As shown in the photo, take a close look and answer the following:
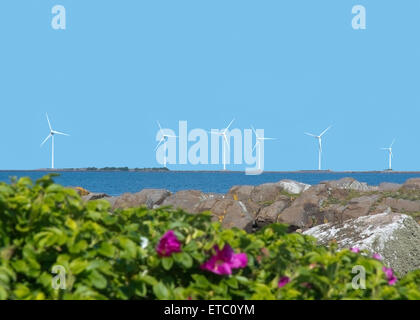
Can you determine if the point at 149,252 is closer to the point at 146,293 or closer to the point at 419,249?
the point at 146,293

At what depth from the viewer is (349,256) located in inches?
183

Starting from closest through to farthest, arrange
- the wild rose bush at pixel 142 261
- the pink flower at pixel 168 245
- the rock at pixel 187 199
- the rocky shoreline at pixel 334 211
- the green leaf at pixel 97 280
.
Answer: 1. the green leaf at pixel 97 280
2. the wild rose bush at pixel 142 261
3. the pink flower at pixel 168 245
4. the rocky shoreline at pixel 334 211
5. the rock at pixel 187 199

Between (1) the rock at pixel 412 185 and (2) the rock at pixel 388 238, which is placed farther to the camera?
(1) the rock at pixel 412 185

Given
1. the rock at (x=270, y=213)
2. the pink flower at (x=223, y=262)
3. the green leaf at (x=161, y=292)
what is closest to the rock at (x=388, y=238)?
the pink flower at (x=223, y=262)

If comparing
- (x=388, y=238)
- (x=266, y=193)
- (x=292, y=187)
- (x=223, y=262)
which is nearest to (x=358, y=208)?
(x=266, y=193)

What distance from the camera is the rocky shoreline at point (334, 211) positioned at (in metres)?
10.2

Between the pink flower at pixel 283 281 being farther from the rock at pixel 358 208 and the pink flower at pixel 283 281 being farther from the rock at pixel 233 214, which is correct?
the rock at pixel 358 208

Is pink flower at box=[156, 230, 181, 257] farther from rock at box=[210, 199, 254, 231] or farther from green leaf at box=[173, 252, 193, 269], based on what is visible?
rock at box=[210, 199, 254, 231]

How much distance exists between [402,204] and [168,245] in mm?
16186

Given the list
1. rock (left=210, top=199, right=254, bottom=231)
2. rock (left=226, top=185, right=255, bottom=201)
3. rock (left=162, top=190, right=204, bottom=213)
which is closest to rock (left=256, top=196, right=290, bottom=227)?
rock (left=210, top=199, right=254, bottom=231)

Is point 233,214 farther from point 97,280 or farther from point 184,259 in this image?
point 97,280

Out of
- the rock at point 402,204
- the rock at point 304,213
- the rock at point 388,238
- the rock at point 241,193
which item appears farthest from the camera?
the rock at point 241,193

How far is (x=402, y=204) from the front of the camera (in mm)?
18516
